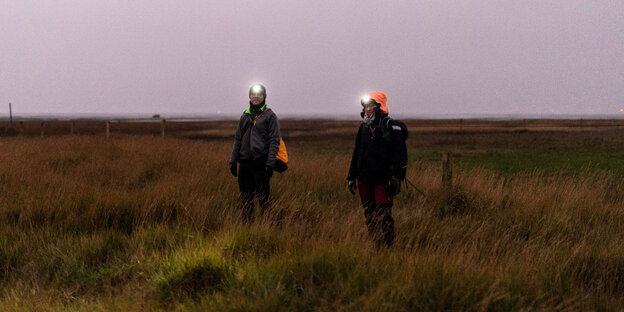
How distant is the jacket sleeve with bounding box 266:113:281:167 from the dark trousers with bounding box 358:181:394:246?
46.5 inches

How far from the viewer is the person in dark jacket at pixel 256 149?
4680mm

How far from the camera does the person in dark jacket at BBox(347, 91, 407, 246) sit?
3.77 meters

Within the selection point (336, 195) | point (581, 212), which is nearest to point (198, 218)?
point (336, 195)

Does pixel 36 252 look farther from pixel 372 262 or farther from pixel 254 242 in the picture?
pixel 372 262

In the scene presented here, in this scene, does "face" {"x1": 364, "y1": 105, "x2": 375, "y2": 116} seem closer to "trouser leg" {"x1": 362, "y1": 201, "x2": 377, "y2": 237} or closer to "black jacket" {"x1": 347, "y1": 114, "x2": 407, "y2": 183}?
"black jacket" {"x1": 347, "y1": 114, "x2": 407, "y2": 183}

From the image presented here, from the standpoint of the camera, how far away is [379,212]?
4.00m

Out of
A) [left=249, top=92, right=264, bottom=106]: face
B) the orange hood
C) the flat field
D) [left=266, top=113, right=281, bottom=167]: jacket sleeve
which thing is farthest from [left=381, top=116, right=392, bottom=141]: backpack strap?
[left=249, top=92, right=264, bottom=106]: face

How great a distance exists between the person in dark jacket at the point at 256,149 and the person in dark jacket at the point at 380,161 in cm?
121

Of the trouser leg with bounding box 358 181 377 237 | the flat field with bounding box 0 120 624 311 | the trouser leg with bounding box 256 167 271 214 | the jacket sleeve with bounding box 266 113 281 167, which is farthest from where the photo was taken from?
the trouser leg with bounding box 256 167 271 214

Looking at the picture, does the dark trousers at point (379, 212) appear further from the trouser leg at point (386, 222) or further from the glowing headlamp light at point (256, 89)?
the glowing headlamp light at point (256, 89)

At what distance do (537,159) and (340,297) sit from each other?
18.1 m

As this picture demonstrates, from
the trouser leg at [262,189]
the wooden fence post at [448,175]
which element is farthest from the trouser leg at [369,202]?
the wooden fence post at [448,175]

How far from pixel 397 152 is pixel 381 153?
182 mm

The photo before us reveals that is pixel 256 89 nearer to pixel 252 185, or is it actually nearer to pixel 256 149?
pixel 256 149
